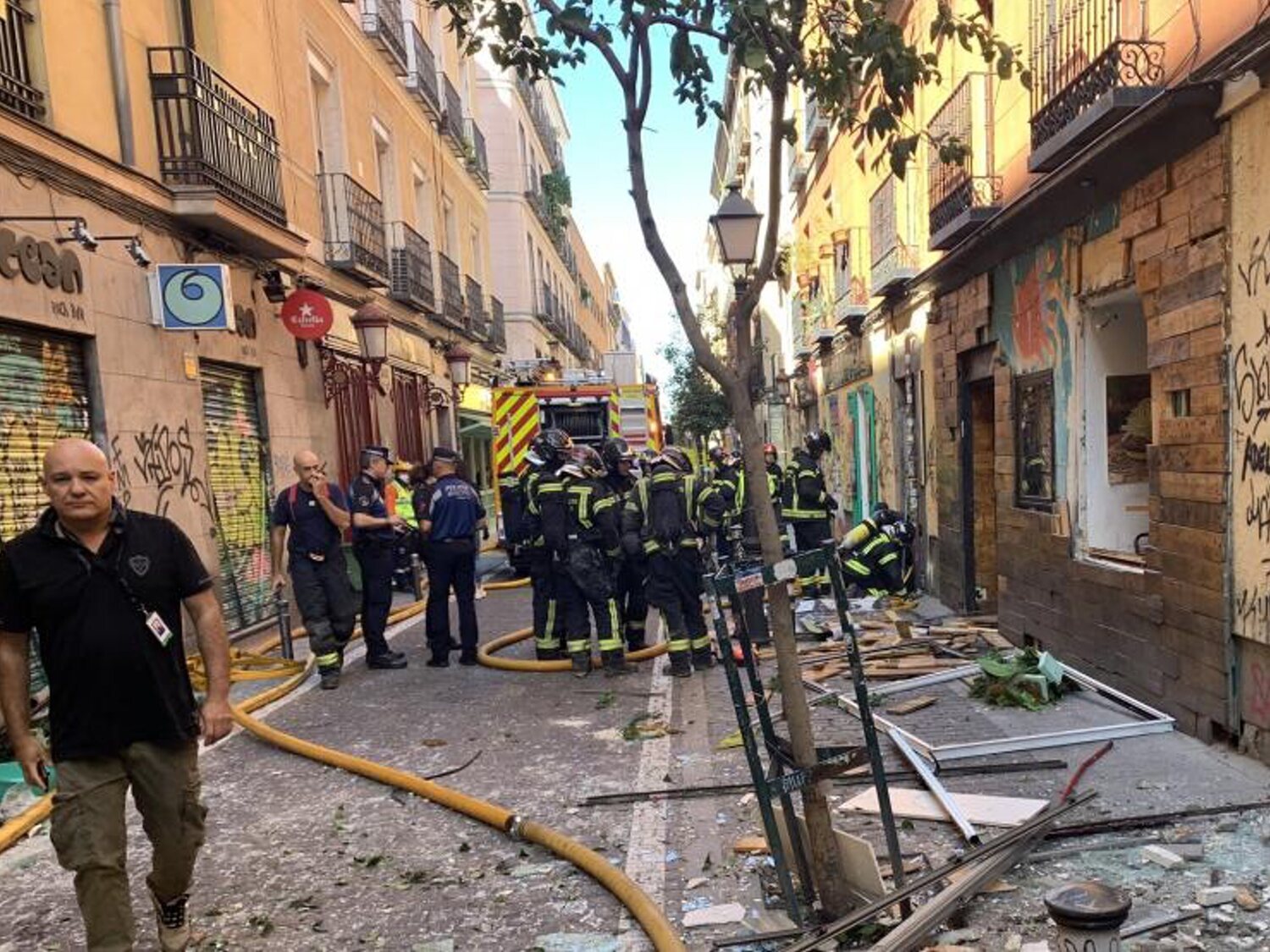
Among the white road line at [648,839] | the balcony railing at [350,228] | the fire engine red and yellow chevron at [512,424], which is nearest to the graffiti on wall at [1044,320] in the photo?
the white road line at [648,839]

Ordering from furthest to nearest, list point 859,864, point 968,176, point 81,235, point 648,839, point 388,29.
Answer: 1. point 388,29
2. point 968,176
3. point 81,235
4. point 648,839
5. point 859,864

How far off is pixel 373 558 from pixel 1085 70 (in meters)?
6.17

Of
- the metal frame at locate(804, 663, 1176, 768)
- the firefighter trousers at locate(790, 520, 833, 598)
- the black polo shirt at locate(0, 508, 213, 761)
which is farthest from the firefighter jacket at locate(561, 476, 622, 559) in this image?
the black polo shirt at locate(0, 508, 213, 761)

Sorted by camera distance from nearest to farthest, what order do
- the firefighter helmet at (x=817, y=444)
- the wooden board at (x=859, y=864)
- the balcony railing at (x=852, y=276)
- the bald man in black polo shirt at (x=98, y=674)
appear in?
the bald man in black polo shirt at (x=98, y=674) → the wooden board at (x=859, y=864) → the firefighter helmet at (x=817, y=444) → the balcony railing at (x=852, y=276)

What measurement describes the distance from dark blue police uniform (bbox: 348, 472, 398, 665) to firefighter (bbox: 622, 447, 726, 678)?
6.75 feet

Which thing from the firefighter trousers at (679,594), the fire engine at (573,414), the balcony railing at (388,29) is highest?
the balcony railing at (388,29)

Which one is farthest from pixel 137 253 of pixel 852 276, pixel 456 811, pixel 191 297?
pixel 852 276

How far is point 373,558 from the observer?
7074 mm

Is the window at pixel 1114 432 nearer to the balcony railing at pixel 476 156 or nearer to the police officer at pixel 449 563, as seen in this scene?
the police officer at pixel 449 563

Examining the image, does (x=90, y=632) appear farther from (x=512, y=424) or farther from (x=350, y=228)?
(x=512, y=424)

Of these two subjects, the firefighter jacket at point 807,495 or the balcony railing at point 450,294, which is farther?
the balcony railing at point 450,294

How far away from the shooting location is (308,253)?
1082cm

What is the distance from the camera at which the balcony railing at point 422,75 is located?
15562 mm

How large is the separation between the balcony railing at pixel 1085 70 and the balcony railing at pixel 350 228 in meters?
8.56
